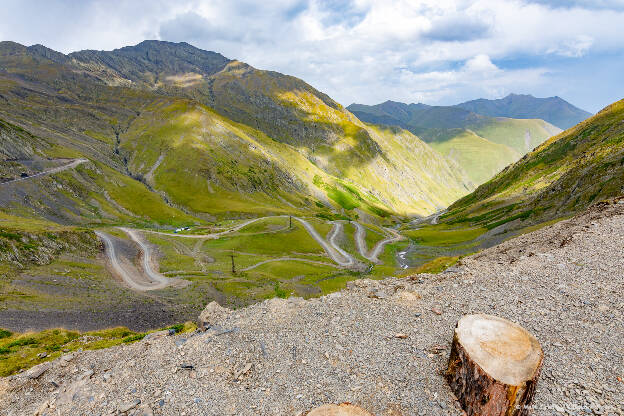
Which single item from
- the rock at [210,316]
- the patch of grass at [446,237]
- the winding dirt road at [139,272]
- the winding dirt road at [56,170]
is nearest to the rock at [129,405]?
the rock at [210,316]

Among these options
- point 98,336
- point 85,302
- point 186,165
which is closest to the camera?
point 98,336

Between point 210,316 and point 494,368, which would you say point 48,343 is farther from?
point 494,368

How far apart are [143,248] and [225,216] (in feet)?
201

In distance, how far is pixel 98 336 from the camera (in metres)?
32.9

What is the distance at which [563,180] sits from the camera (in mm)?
92000

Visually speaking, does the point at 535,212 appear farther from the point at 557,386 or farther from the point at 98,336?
the point at 98,336

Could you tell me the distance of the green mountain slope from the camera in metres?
73.8

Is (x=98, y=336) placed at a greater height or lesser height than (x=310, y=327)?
lesser

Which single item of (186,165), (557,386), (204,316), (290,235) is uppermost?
(186,165)

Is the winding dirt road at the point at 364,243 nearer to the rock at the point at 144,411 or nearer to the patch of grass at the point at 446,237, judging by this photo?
the patch of grass at the point at 446,237

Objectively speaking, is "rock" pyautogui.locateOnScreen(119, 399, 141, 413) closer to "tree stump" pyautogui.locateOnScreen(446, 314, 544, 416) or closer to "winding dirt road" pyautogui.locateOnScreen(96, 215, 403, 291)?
"tree stump" pyautogui.locateOnScreen(446, 314, 544, 416)

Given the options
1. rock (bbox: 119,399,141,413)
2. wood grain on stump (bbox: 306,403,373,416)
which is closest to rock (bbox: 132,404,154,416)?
rock (bbox: 119,399,141,413)

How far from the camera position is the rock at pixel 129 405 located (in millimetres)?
12133

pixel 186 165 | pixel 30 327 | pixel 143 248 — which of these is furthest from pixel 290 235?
pixel 186 165
